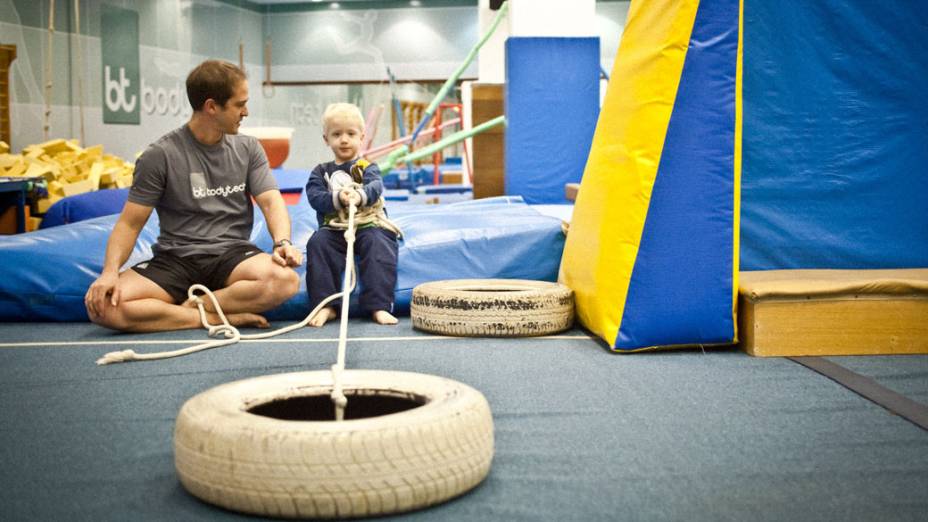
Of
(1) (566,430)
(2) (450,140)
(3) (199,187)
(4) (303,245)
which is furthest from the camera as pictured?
(2) (450,140)

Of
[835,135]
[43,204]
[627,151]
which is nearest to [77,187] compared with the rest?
[43,204]

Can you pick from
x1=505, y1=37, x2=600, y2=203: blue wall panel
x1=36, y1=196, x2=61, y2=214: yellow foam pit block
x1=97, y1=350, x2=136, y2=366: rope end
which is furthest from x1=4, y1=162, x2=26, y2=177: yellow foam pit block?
x1=97, y1=350, x2=136, y2=366: rope end

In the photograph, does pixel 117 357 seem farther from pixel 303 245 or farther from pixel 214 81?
pixel 303 245

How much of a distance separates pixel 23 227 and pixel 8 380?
337 cm

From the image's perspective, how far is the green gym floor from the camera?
1494 millimetres

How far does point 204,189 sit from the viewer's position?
3.12 metres

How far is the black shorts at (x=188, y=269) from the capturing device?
122 inches

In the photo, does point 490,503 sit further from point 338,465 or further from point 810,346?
point 810,346

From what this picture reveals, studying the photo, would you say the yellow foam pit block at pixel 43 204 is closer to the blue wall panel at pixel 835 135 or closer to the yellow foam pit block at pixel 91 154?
the yellow foam pit block at pixel 91 154

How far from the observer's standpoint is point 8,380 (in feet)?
8.00

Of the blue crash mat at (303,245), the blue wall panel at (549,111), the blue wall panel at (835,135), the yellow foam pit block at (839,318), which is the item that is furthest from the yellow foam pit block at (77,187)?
the yellow foam pit block at (839,318)

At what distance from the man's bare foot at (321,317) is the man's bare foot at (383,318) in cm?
17

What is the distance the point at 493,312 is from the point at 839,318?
1074 mm

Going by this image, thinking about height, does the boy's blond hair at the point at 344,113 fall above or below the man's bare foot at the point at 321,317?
above
